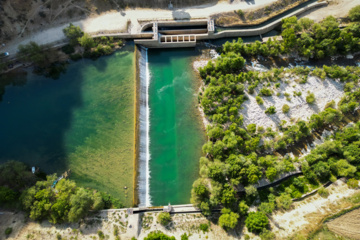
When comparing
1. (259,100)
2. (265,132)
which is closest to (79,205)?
(265,132)

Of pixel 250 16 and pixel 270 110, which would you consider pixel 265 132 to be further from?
pixel 250 16

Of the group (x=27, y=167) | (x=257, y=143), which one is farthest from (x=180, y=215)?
(x=27, y=167)

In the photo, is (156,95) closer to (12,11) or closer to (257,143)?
(257,143)

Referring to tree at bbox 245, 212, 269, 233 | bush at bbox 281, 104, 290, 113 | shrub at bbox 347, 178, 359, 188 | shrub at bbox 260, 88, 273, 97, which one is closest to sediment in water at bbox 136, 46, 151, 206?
tree at bbox 245, 212, 269, 233

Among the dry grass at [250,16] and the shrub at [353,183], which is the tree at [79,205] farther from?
the dry grass at [250,16]

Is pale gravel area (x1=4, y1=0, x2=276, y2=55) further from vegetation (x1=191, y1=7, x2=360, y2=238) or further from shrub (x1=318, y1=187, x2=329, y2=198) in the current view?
shrub (x1=318, y1=187, x2=329, y2=198)

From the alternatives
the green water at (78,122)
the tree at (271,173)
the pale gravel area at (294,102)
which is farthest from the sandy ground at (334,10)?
the green water at (78,122)
